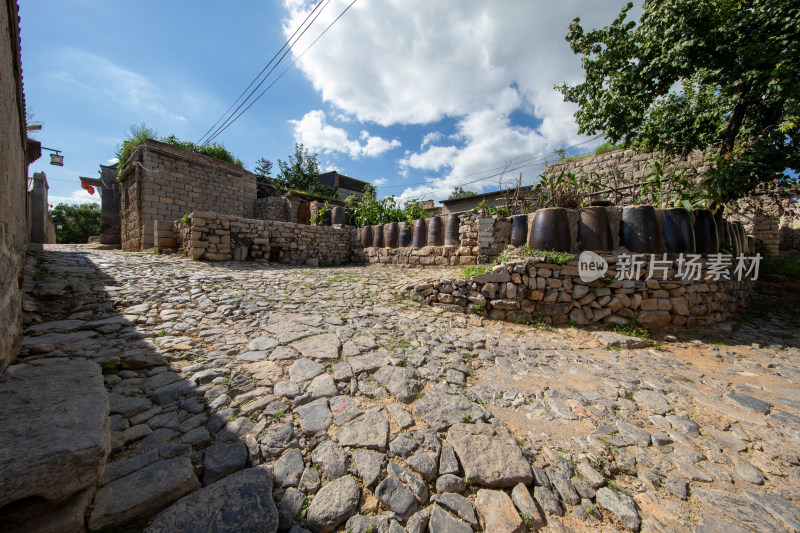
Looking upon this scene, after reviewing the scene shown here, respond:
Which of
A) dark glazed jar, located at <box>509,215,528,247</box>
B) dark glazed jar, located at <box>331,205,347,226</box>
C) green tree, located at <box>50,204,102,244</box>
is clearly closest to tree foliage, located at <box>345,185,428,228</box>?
dark glazed jar, located at <box>331,205,347,226</box>

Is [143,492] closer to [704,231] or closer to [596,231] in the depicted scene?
[596,231]

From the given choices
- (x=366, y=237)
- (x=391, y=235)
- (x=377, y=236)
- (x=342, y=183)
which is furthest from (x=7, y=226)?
(x=342, y=183)

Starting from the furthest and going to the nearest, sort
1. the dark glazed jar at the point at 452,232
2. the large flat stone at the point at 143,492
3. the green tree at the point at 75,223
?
1. the green tree at the point at 75,223
2. the dark glazed jar at the point at 452,232
3. the large flat stone at the point at 143,492

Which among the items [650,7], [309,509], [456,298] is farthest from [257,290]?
[650,7]

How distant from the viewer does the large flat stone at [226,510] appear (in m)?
1.24

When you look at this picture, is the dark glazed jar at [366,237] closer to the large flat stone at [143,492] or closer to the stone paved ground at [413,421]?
the stone paved ground at [413,421]

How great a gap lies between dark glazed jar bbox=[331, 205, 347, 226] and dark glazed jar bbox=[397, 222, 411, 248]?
2.99 metres

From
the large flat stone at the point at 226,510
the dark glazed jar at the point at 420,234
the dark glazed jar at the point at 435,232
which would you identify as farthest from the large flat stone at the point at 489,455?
the dark glazed jar at the point at 420,234

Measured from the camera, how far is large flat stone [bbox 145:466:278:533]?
124cm

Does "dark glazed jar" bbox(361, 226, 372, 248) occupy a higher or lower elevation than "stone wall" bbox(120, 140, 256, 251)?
lower

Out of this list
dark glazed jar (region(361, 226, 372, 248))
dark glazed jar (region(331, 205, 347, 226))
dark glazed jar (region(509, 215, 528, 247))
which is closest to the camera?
dark glazed jar (region(509, 215, 528, 247))

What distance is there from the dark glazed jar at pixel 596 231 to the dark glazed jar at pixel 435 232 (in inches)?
131

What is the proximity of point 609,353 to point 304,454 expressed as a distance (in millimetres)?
3962

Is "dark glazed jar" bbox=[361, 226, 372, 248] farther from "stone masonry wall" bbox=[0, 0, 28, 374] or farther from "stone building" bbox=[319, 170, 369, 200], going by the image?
"stone building" bbox=[319, 170, 369, 200]
